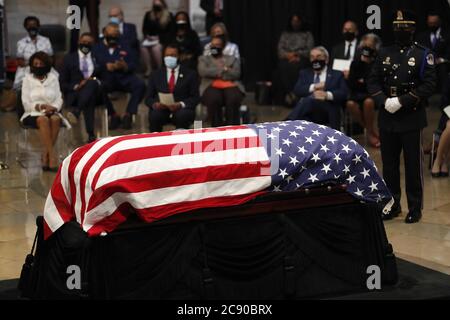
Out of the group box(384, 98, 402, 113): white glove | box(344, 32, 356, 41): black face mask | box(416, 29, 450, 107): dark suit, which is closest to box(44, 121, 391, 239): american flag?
box(384, 98, 402, 113): white glove

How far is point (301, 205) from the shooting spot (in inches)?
236

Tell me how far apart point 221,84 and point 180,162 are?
19.7 feet

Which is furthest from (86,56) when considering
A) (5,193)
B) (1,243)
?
(1,243)

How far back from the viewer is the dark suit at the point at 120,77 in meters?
12.1

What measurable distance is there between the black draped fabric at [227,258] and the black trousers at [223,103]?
5.48m

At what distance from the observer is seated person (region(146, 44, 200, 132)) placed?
→ 10.7 metres

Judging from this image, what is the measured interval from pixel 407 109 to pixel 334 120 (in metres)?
3.02

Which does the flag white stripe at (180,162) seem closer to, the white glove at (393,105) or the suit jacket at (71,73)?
the white glove at (393,105)

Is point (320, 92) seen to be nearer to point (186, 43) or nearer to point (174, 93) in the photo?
point (174, 93)

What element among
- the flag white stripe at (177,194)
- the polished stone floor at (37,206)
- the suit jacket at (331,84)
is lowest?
A: the polished stone floor at (37,206)

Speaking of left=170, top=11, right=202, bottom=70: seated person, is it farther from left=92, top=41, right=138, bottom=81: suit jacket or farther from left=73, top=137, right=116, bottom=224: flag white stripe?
left=73, top=137, right=116, bottom=224: flag white stripe

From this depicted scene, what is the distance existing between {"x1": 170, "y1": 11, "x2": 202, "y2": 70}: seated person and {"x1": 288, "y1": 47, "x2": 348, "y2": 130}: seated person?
306 cm

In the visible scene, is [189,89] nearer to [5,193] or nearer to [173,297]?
[5,193]

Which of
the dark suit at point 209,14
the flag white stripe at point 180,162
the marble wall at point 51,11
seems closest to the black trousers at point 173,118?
the dark suit at point 209,14
